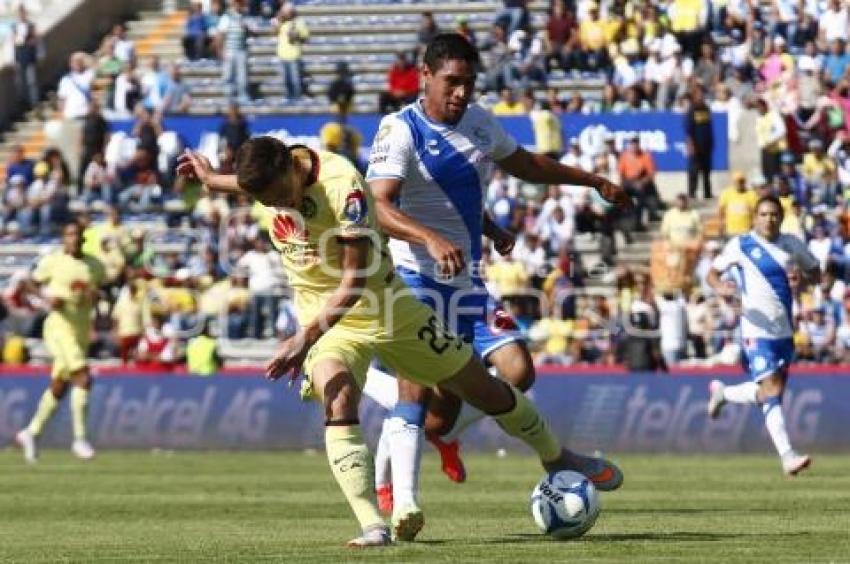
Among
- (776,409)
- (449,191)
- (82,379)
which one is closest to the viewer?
(449,191)

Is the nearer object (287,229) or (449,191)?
(287,229)

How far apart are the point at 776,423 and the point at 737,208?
1096 cm

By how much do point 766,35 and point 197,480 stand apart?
55.5ft

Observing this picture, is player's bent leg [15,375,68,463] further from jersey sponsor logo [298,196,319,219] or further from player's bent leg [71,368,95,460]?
jersey sponsor logo [298,196,319,219]

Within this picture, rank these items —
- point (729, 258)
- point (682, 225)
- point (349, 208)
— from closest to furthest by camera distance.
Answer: point (349, 208)
point (729, 258)
point (682, 225)

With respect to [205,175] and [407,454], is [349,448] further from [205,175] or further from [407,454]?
[205,175]

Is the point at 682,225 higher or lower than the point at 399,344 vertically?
lower

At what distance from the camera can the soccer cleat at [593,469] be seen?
44.7 ft

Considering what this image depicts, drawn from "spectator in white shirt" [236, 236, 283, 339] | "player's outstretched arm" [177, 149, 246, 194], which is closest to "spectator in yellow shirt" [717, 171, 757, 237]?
"spectator in white shirt" [236, 236, 283, 339]

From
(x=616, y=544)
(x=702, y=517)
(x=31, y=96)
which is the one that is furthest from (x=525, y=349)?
(x=31, y=96)

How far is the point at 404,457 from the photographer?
42.5ft

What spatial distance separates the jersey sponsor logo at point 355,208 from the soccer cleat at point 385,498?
3725 mm

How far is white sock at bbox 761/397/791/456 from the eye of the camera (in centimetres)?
2103

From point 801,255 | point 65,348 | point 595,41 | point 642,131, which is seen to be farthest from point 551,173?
point 595,41
